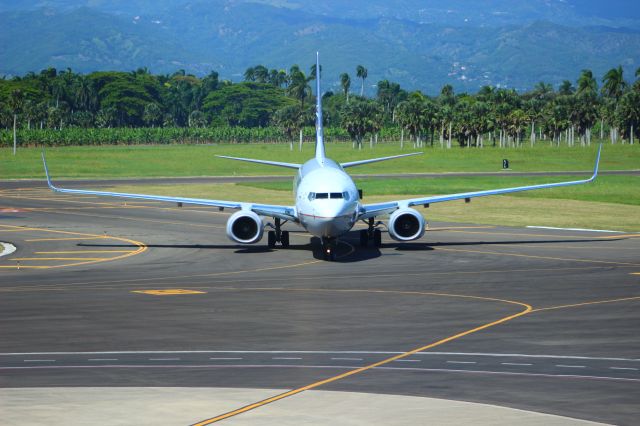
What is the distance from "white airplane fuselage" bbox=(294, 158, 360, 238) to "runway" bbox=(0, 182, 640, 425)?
1.89 metres

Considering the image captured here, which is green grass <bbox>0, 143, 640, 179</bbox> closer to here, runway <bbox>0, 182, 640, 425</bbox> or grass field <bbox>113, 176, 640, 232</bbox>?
grass field <bbox>113, 176, 640, 232</bbox>

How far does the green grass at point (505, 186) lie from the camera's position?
94225 mm

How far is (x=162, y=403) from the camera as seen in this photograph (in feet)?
75.5

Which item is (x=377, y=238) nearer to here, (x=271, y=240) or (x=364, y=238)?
(x=364, y=238)

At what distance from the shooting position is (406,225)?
181 feet

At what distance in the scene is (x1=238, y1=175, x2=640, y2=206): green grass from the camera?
94.2 metres

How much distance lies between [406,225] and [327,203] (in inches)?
285

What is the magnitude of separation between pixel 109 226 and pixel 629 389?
52.1 m

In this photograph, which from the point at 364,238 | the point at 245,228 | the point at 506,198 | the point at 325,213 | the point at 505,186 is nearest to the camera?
the point at 325,213

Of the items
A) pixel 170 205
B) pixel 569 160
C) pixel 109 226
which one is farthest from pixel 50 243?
pixel 569 160

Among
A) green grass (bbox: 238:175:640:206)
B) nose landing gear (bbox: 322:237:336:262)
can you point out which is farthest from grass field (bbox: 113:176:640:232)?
nose landing gear (bbox: 322:237:336:262)

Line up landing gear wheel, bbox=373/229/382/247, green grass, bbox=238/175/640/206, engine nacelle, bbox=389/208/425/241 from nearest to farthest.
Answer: engine nacelle, bbox=389/208/425/241 < landing gear wheel, bbox=373/229/382/247 < green grass, bbox=238/175/640/206

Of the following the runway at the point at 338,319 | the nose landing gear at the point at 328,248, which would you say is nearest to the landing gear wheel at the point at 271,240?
the runway at the point at 338,319

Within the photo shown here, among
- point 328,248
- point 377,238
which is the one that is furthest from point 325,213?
point 377,238
